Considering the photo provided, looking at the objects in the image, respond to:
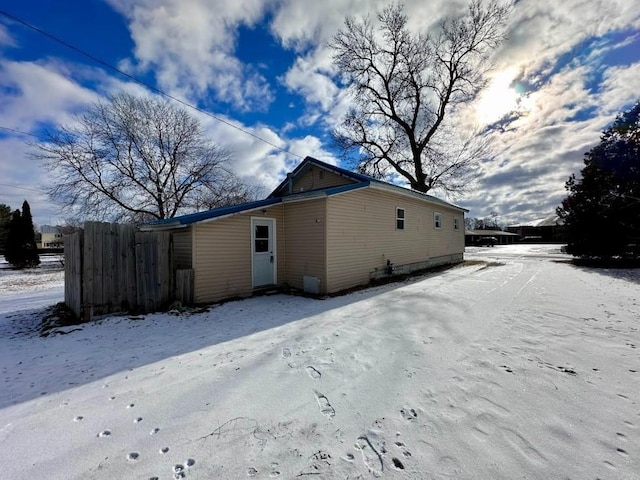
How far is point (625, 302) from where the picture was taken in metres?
6.77

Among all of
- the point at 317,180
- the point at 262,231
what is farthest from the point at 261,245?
the point at 317,180

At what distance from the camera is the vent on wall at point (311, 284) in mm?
8500

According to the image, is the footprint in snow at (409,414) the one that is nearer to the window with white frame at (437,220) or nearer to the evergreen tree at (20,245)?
the window with white frame at (437,220)

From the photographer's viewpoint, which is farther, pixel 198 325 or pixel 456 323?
pixel 198 325

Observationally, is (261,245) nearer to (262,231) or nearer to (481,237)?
(262,231)

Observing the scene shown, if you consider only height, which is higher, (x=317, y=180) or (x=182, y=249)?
(x=317, y=180)

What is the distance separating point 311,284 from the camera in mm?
8664

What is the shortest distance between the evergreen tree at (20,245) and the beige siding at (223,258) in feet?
76.8

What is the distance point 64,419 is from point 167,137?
22.4 m

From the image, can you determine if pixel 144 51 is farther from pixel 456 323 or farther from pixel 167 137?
pixel 167 137

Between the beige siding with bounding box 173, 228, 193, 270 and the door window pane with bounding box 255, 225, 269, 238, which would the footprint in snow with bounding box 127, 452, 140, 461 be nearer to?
the beige siding with bounding box 173, 228, 193, 270

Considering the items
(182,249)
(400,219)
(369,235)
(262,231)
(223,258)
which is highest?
(400,219)

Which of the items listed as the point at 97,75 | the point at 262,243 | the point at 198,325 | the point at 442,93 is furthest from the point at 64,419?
the point at 442,93

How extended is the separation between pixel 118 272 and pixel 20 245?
76.6 feet
